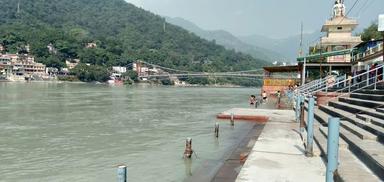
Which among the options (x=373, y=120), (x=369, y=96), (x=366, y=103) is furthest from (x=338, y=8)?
(x=373, y=120)

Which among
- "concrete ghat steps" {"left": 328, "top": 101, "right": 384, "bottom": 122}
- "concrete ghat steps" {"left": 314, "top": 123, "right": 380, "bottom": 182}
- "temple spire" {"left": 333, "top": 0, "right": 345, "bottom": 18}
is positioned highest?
"temple spire" {"left": 333, "top": 0, "right": 345, "bottom": 18}

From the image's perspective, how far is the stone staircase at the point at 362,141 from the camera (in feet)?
26.3

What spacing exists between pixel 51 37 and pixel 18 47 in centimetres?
1702

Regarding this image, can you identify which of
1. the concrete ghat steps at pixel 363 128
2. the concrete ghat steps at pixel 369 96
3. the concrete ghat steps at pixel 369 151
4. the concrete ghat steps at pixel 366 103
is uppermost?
the concrete ghat steps at pixel 369 96

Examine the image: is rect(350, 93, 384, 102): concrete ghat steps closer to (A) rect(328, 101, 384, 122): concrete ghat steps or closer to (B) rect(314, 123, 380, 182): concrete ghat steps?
(A) rect(328, 101, 384, 122): concrete ghat steps

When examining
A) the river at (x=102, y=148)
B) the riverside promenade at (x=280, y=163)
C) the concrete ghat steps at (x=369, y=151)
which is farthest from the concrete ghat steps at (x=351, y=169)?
the river at (x=102, y=148)

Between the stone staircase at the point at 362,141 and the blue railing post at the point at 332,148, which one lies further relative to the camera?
the stone staircase at the point at 362,141

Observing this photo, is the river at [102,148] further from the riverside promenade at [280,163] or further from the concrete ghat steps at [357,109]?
the concrete ghat steps at [357,109]

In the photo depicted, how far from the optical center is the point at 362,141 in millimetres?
10141

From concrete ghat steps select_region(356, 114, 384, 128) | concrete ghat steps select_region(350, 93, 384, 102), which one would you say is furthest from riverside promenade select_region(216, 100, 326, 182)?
concrete ghat steps select_region(350, 93, 384, 102)

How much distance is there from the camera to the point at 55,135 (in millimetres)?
20219

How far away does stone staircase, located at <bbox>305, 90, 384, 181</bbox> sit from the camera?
802 cm

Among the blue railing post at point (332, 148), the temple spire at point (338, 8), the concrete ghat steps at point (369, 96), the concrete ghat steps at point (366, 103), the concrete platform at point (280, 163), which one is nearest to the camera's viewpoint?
the blue railing post at point (332, 148)

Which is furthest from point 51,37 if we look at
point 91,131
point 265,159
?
point 265,159
